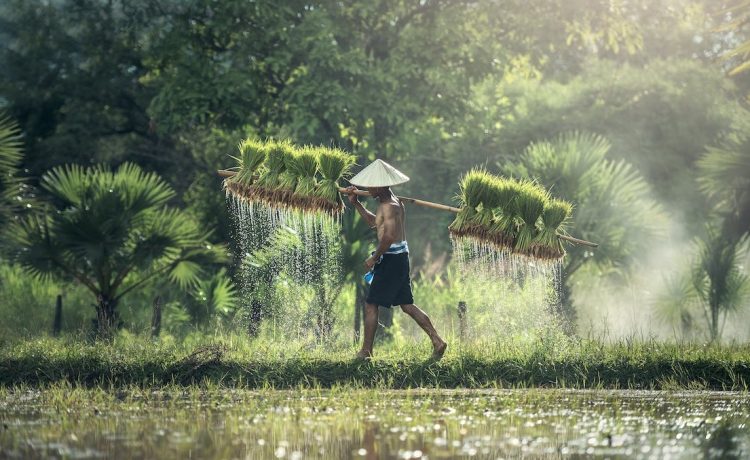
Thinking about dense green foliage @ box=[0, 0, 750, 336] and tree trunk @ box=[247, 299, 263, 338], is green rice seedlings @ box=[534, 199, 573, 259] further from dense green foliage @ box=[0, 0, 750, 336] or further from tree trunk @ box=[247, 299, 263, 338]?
tree trunk @ box=[247, 299, 263, 338]

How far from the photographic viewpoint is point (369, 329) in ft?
48.0

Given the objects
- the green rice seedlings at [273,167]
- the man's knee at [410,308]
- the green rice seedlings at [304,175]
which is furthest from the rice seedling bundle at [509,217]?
A: the green rice seedlings at [273,167]

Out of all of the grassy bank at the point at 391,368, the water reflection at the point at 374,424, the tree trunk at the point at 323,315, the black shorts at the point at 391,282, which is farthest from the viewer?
the tree trunk at the point at 323,315

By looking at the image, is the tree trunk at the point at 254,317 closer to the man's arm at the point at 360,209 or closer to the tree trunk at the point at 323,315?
the tree trunk at the point at 323,315

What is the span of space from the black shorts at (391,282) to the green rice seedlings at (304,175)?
1.09 meters

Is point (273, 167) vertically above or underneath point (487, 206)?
above

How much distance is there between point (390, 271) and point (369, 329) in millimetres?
650

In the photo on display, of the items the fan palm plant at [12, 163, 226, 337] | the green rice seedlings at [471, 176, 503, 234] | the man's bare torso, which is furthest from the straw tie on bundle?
the fan palm plant at [12, 163, 226, 337]

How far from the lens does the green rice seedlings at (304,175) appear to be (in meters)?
15.2

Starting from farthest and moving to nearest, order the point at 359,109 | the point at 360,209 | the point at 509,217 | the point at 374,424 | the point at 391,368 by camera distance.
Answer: the point at 359,109, the point at 509,217, the point at 360,209, the point at 391,368, the point at 374,424

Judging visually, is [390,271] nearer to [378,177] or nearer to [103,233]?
[378,177]

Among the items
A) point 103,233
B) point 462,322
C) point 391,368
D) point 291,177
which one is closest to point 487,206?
point 291,177

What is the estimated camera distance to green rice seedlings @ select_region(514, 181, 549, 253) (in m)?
15.2

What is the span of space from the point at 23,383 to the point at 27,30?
681 inches
